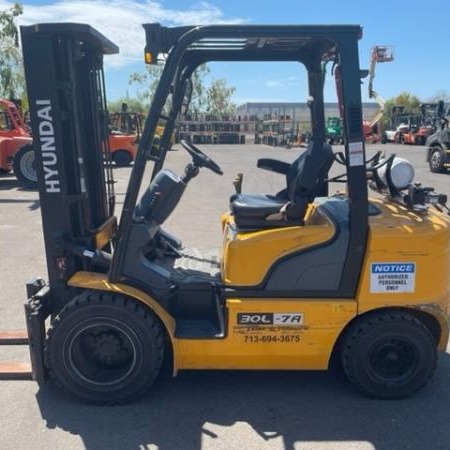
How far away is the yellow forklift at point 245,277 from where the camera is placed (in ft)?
10.9

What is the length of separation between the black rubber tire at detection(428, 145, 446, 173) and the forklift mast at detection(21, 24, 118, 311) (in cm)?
1627

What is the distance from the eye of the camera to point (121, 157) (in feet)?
66.5

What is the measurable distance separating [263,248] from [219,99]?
159 ft

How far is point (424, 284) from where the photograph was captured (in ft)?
11.1

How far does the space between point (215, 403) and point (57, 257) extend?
1.48m

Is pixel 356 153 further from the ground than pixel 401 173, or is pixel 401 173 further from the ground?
pixel 356 153

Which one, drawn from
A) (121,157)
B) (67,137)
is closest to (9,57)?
(121,157)

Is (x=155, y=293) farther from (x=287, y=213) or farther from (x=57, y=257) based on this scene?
(x=287, y=213)

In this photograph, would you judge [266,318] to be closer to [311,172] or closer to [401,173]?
[311,172]

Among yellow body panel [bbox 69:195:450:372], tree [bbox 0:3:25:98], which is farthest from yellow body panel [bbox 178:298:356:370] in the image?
tree [bbox 0:3:25:98]

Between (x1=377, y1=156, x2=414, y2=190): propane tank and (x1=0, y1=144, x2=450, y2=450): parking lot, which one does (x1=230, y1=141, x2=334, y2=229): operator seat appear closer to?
(x1=377, y1=156, x2=414, y2=190): propane tank

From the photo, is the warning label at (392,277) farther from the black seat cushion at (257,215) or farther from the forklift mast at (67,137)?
the forklift mast at (67,137)

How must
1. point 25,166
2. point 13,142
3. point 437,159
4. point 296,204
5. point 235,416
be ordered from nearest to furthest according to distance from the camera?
1. point 235,416
2. point 296,204
3. point 25,166
4. point 13,142
5. point 437,159

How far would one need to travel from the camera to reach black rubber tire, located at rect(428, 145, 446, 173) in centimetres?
1797
